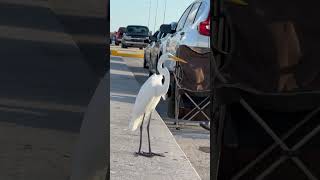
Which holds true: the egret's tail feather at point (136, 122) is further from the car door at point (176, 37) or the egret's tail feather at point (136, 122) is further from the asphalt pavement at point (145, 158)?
the car door at point (176, 37)

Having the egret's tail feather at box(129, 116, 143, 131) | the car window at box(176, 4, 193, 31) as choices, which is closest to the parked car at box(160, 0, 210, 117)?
the car window at box(176, 4, 193, 31)

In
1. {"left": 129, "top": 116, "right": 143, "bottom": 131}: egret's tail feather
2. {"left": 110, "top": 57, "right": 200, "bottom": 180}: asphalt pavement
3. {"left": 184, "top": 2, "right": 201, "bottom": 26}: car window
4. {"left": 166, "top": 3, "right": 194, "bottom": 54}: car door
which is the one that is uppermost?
{"left": 184, "top": 2, "right": 201, "bottom": 26}: car window

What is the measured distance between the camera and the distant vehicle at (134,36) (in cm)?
4487

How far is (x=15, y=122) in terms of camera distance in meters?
1.96

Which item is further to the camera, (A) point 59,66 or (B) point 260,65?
(B) point 260,65

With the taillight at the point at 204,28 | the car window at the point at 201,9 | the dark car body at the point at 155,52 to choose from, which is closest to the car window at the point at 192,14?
the car window at the point at 201,9

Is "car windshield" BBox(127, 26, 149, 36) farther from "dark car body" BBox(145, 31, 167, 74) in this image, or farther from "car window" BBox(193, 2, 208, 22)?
"car window" BBox(193, 2, 208, 22)

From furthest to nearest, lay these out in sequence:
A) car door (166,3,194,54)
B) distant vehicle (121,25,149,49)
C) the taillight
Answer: distant vehicle (121,25,149,49) → car door (166,3,194,54) → the taillight

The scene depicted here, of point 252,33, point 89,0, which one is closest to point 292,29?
point 252,33

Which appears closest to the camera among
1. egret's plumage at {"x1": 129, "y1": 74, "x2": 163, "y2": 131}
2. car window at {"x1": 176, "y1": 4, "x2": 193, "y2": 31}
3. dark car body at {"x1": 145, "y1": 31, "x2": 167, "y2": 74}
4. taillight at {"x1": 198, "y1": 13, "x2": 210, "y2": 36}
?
egret's plumage at {"x1": 129, "y1": 74, "x2": 163, "y2": 131}

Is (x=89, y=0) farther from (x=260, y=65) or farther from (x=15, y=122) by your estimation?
(x=260, y=65)

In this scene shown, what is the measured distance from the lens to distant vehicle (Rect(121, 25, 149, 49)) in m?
44.9

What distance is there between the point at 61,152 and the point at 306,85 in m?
1.24

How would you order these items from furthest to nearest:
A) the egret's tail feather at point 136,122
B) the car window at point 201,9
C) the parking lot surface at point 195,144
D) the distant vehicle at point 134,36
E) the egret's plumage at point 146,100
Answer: the distant vehicle at point 134,36 → the car window at point 201,9 → the egret's tail feather at point 136,122 → the egret's plumage at point 146,100 → the parking lot surface at point 195,144
